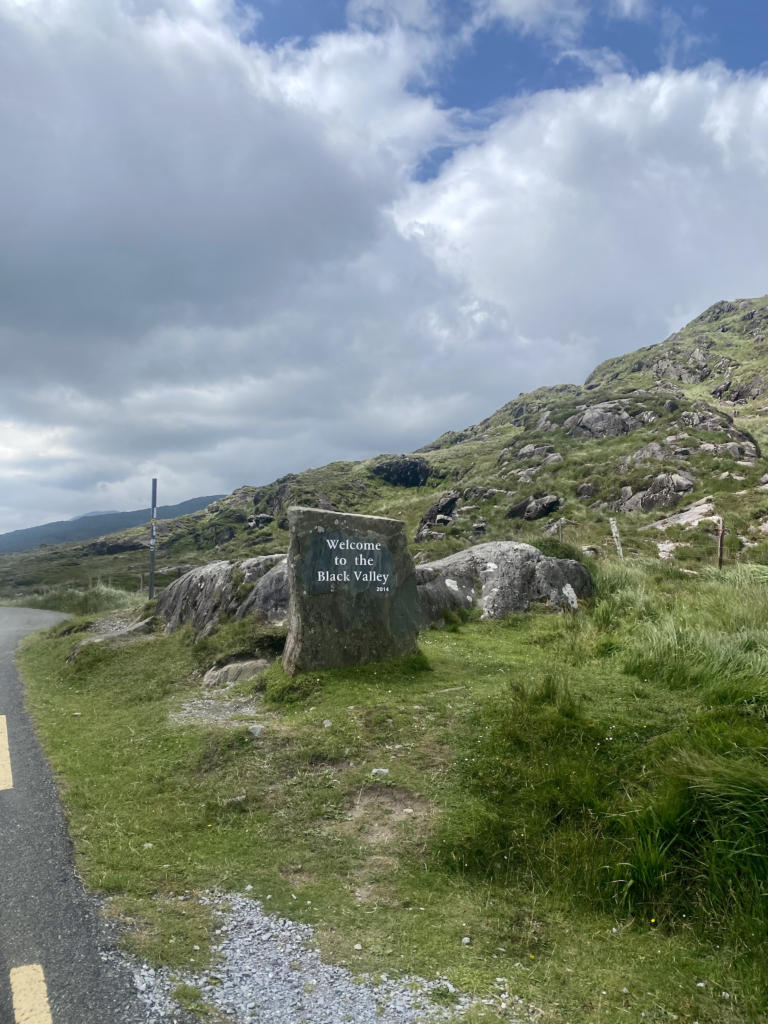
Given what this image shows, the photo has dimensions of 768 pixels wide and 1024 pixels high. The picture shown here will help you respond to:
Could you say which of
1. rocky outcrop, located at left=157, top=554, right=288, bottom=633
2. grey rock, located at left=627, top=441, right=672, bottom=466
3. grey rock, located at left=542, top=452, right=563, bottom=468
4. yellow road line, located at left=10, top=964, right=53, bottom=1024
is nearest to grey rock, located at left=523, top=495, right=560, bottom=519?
grey rock, located at left=627, top=441, right=672, bottom=466

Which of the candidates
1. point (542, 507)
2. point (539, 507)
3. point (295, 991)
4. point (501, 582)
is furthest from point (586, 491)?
point (295, 991)

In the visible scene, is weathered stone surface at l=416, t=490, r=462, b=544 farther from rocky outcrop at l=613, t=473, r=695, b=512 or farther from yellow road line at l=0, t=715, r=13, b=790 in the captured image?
yellow road line at l=0, t=715, r=13, b=790

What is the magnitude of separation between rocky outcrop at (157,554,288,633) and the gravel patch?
9615mm

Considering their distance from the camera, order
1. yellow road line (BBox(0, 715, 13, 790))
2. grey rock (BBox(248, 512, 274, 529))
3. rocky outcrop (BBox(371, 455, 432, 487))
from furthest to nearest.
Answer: rocky outcrop (BBox(371, 455, 432, 487)) < grey rock (BBox(248, 512, 274, 529)) < yellow road line (BBox(0, 715, 13, 790))

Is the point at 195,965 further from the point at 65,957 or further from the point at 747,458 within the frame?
the point at 747,458

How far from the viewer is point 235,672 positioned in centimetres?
1137

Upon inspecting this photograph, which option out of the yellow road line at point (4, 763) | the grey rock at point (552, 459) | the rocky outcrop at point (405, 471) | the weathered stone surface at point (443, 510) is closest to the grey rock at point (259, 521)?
the rocky outcrop at point (405, 471)

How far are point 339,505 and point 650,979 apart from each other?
9107 centimetres

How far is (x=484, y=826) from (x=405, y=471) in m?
116

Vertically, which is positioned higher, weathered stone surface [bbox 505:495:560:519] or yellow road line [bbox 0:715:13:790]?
weathered stone surface [bbox 505:495:560:519]

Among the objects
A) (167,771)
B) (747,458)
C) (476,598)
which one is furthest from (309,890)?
(747,458)

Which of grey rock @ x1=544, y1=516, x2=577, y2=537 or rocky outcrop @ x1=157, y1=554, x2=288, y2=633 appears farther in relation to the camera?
grey rock @ x1=544, y1=516, x2=577, y2=537

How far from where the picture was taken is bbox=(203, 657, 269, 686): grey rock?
11.2m

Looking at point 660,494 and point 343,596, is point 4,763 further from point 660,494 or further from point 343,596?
point 660,494
